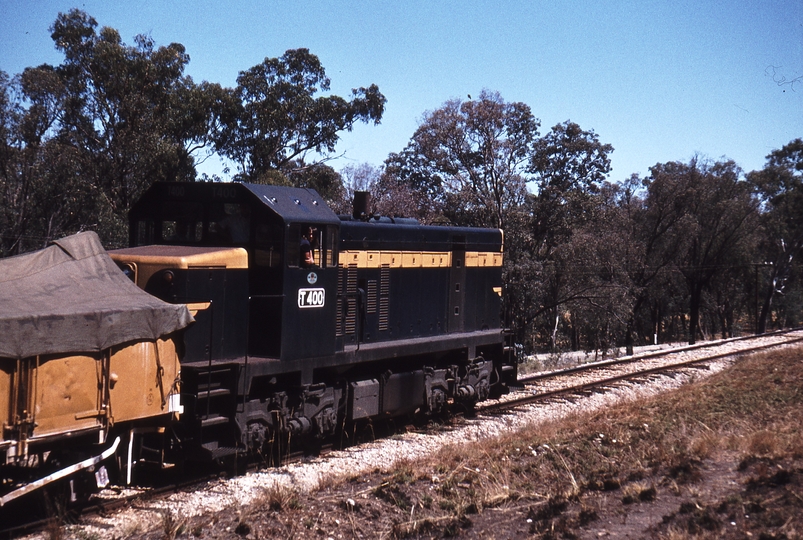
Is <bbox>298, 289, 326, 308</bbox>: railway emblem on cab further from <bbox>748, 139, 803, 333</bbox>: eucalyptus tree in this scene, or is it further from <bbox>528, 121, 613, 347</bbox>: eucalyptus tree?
<bbox>748, 139, 803, 333</bbox>: eucalyptus tree

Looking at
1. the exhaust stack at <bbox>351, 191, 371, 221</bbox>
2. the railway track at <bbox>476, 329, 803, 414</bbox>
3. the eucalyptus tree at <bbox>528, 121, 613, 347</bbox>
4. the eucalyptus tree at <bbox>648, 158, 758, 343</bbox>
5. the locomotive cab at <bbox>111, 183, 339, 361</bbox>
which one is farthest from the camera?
the eucalyptus tree at <bbox>648, 158, 758, 343</bbox>

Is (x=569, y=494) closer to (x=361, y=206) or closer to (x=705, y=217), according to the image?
(x=361, y=206)

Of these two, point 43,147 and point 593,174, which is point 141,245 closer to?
point 43,147

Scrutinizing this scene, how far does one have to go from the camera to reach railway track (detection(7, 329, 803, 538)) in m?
7.80

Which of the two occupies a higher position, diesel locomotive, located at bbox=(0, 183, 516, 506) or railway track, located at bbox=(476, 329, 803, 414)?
diesel locomotive, located at bbox=(0, 183, 516, 506)

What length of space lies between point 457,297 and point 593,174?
2597cm

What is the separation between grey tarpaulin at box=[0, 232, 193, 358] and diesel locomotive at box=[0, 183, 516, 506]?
0.66 m

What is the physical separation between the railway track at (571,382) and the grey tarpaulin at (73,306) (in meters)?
1.85

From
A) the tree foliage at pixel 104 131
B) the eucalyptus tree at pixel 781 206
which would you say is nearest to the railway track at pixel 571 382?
the tree foliage at pixel 104 131

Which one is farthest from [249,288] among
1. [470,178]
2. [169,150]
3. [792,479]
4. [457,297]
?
[470,178]

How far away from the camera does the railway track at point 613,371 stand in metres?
15.1

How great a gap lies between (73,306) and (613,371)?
15219 mm

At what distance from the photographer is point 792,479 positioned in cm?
702

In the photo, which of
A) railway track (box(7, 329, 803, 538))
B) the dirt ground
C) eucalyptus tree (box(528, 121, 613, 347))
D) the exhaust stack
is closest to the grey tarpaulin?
railway track (box(7, 329, 803, 538))
